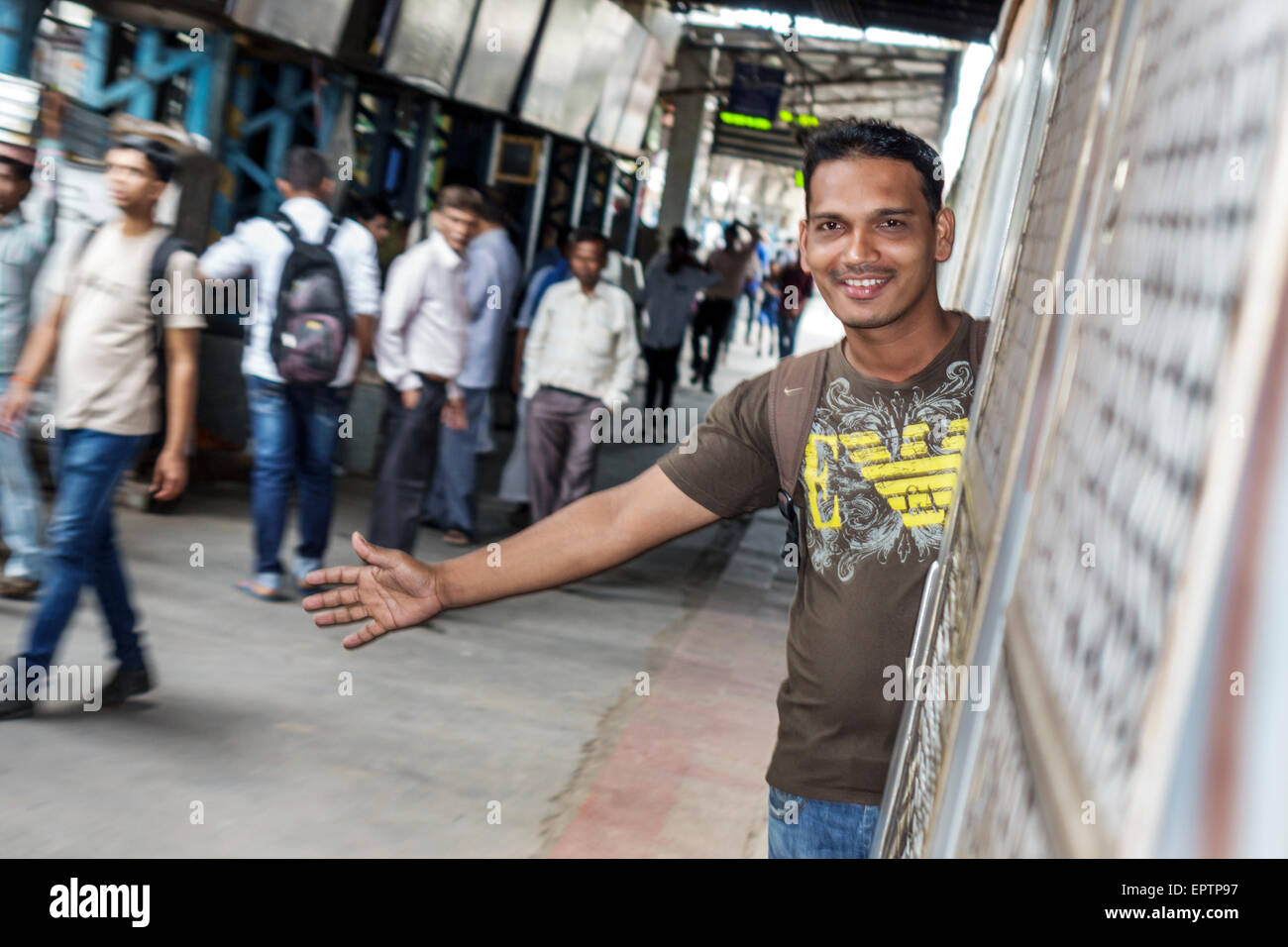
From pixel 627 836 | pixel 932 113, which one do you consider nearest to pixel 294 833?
pixel 627 836

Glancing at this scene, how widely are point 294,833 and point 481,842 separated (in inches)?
21.2

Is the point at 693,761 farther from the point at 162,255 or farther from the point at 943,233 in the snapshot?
the point at 943,233

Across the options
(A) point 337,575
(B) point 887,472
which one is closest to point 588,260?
(A) point 337,575

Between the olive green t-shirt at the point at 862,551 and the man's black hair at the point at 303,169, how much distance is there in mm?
4704

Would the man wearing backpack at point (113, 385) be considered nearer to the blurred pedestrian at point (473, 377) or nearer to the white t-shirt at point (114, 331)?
the white t-shirt at point (114, 331)

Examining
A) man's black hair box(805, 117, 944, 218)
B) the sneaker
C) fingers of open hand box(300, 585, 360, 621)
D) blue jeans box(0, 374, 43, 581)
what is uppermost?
man's black hair box(805, 117, 944, 218)

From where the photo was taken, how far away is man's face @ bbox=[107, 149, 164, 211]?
4797 mm

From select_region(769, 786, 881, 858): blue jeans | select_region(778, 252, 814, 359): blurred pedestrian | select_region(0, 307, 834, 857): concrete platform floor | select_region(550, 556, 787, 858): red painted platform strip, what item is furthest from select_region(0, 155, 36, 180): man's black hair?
select_region(778, 252, 814, 359): blurred pedestrian

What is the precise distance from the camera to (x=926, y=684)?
1633 mm

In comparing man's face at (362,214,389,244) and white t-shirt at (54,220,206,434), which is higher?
man's face at (362,214,389,244)

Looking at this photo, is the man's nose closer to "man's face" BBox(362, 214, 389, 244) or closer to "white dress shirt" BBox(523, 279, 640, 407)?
"white dress shirt" BBox(523, 279, 640, 407)

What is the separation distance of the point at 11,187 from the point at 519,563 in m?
3.99

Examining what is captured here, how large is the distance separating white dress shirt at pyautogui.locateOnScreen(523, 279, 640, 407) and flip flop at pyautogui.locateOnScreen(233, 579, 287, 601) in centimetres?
219
